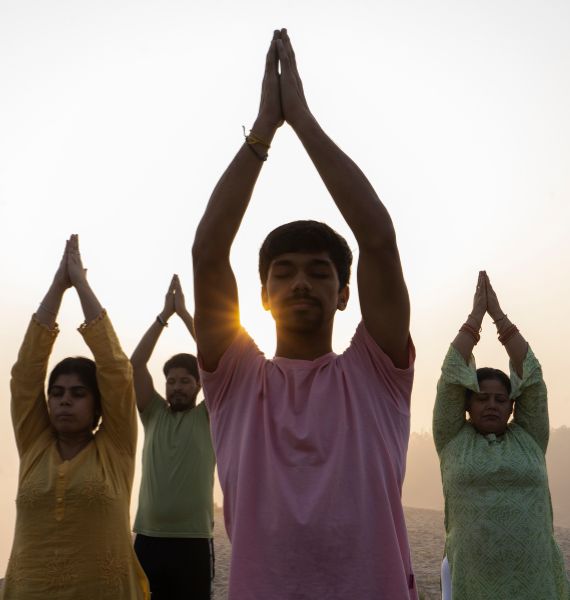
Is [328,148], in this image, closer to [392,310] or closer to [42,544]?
[392,310]

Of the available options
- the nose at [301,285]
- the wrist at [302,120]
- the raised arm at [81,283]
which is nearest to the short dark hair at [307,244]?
the nose at [301,285]

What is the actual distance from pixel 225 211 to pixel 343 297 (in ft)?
1.79

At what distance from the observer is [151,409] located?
20.8 feet

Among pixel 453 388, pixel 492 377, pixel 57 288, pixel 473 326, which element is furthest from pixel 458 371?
pixel 57 288

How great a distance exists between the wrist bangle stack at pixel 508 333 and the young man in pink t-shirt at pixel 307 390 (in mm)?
3314

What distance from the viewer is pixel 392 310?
6.52 ft

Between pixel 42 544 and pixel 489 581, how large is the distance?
9.35 feet

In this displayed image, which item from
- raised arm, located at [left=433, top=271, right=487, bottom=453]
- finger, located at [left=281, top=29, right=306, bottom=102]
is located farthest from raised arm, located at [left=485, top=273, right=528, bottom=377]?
finger, located at [left=281, top=29, right=306, bottom=102]

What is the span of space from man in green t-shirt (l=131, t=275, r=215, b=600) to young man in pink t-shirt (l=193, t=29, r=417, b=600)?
3322mm

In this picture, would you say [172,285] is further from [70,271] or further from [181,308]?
[70,271]

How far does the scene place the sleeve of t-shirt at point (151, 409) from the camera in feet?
20.7

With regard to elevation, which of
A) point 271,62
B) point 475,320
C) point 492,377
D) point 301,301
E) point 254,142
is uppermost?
point 271,62

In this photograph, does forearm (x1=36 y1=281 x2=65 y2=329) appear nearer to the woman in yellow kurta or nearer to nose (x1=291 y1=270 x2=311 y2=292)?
the woman in yellow kurta

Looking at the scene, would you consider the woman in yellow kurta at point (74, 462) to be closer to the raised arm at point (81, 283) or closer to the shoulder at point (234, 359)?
the raised arm at point (81, 283)
